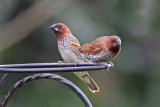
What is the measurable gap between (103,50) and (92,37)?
1663 millimetres

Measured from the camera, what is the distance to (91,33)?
5.95m

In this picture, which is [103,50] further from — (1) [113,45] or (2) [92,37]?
(2) [92,37]

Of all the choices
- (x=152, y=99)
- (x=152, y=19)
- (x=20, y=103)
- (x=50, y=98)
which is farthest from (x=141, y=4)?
(x=20, y=103)

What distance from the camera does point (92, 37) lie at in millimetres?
5910

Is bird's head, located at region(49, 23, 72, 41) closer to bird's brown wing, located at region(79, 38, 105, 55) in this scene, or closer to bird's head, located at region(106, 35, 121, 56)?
bird's brown wing, located at region(79, 38, 105, 55)

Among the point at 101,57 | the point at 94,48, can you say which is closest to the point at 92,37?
the point at 94,48

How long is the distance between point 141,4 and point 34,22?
180 centimetres

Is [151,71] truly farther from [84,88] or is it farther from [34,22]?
[34,22]

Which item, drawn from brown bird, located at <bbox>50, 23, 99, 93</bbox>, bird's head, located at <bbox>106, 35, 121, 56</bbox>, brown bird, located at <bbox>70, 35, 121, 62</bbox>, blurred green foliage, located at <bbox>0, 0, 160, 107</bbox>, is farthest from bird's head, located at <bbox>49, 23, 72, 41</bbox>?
blurred green foliage, located at <bbox>0, 0, 160, 107</bbox>

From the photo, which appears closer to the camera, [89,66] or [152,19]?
[89,66]

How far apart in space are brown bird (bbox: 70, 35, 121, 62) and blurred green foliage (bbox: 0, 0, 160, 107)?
5.14 ft

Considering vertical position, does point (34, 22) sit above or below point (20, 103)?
above

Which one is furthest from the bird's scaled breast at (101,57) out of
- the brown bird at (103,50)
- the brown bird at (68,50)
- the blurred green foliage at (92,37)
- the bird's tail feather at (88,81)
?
the blurred green foliage at (92,37)

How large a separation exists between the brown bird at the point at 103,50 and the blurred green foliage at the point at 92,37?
157 cm
